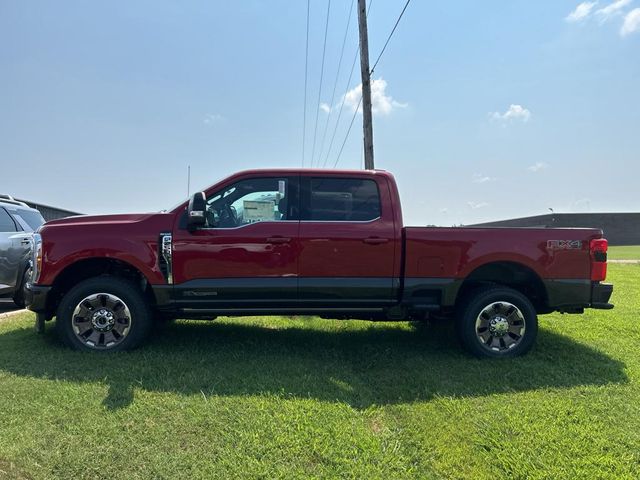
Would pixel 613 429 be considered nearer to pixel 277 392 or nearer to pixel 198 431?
pixel 277 392

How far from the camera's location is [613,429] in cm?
332

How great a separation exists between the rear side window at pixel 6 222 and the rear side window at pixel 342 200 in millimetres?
5416

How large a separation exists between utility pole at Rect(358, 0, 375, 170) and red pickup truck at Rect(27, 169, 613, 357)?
4.73 metres

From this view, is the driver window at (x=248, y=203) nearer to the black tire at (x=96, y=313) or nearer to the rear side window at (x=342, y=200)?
the rear side window at (x=342, y=200)

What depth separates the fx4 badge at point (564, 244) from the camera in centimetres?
493

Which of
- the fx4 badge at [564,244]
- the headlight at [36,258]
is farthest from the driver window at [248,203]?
the fx4 badge at [564,244]

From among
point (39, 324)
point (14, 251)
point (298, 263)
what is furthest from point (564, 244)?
point (14, 251)

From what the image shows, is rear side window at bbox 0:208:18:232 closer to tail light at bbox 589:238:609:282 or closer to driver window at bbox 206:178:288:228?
driver window at bbox 206:178:288:228

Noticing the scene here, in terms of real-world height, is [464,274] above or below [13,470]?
above

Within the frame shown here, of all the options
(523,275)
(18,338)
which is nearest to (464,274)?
(523,275)

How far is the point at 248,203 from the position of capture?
4926 mm

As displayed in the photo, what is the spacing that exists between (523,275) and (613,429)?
210cm

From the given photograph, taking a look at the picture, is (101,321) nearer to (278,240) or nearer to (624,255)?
(278,240)

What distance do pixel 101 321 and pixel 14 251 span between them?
11.5ft
